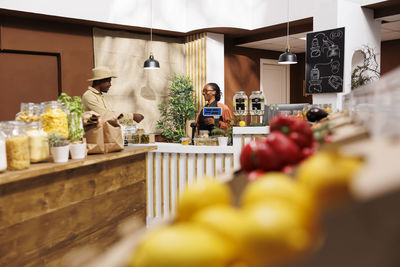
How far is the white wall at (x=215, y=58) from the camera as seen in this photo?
7426 mm

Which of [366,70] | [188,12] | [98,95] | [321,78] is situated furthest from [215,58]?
[98,95]

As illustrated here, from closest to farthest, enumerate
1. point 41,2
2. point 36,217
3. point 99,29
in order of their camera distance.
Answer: point 36,217
point 41,2
point 99,29

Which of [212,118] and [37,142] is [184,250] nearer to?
[37,142]

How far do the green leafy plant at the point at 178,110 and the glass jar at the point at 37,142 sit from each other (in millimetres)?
5096

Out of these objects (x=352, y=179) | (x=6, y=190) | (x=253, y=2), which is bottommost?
(x=6, y=190)

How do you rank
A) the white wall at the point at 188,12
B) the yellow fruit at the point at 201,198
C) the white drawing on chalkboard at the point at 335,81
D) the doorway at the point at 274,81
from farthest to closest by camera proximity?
the doorway at the point at 274,81 < the white wall at the point at 188,12 < the white drawing on chalkboard at the point at 335,81 < the yellow fruit at the point at 201,198

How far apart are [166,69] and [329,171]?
24.1 ft

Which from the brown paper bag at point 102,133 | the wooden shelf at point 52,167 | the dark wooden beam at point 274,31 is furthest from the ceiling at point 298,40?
the wooden shelf at point 52,167

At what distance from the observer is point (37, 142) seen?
6.69 ft

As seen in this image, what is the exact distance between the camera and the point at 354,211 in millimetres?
399

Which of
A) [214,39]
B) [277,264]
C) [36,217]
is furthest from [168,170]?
[214,39]

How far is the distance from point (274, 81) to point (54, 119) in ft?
25.8

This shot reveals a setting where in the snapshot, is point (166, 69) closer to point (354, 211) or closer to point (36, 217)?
point (36, 217)

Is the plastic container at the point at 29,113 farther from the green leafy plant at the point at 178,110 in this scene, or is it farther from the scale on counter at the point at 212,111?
the green leafy plant at the point at 178,110
